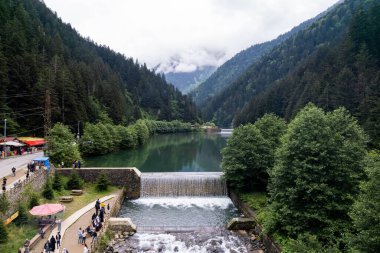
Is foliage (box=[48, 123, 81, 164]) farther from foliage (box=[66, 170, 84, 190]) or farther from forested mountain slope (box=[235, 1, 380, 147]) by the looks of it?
forested mountain slope (box=[235, 1, 380, 147])

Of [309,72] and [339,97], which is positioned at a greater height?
[309,72]

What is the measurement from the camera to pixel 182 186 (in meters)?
43.8

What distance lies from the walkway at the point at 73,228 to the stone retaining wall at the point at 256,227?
47.3 ft

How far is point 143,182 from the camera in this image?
43.2 metres

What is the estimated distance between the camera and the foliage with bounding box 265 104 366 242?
74.0 feet

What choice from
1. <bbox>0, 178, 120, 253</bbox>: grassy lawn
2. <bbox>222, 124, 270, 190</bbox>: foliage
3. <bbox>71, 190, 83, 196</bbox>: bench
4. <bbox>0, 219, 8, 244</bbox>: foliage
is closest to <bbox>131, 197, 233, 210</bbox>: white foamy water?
<bbox>222, 124, 270, 190</bbox>: foliage

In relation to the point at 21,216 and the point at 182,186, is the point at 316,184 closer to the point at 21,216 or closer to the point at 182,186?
the point at 21,216

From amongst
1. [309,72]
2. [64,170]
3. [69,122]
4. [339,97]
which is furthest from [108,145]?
[309,72]

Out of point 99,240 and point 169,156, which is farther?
point 169,156

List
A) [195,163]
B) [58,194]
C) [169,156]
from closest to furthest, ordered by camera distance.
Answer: [58,194]
[195,163]
[169,156]

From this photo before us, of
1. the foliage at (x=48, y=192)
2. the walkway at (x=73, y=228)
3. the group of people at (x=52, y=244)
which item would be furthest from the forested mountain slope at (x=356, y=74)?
Answer: the group of people at (x=52, y=244)

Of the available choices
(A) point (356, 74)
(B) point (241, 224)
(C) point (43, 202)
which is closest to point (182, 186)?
(B) point (241, 224)

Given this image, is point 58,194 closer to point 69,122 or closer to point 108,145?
point 108,145

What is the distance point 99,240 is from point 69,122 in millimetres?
58520
